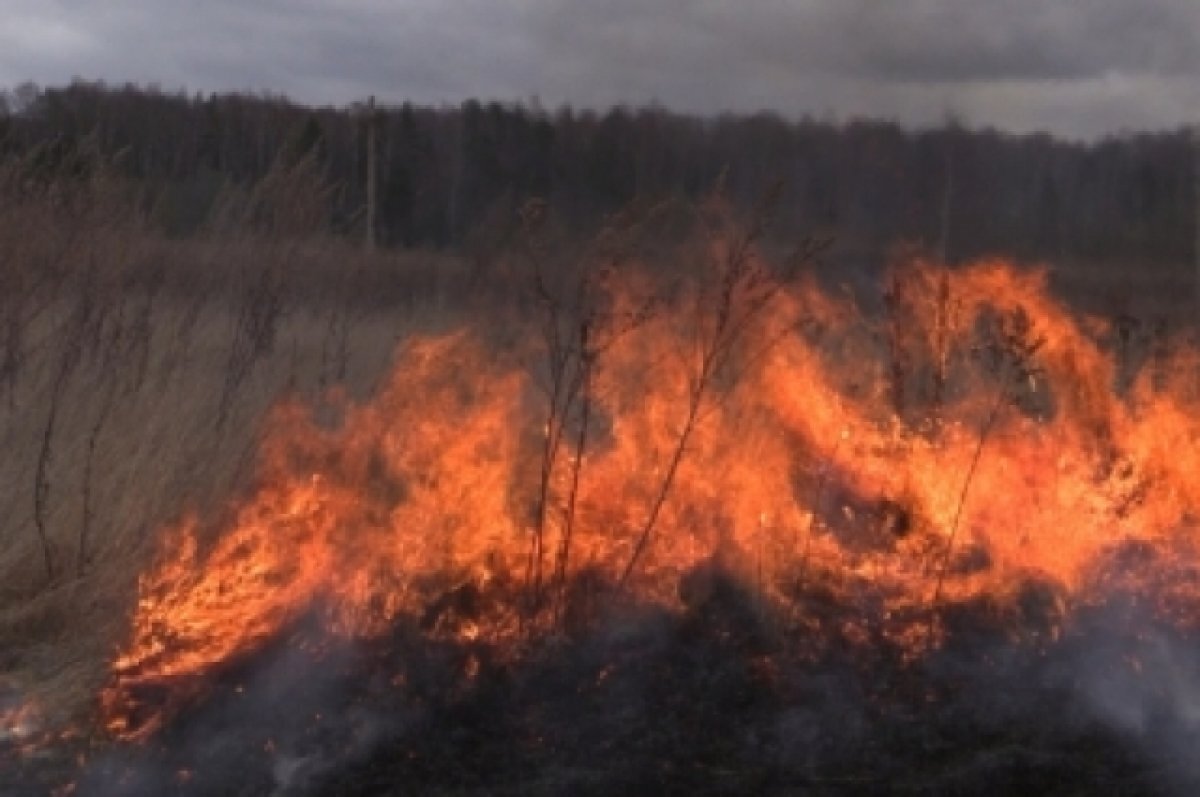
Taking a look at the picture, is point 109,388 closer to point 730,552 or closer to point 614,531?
point 614,531

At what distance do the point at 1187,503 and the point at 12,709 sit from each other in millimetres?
4904

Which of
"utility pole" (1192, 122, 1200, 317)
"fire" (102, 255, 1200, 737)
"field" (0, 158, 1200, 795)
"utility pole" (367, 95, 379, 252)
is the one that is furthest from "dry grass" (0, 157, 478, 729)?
→ "utility pole" (1192, 122, 1200, 317)

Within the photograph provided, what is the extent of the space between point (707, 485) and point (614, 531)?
436mm

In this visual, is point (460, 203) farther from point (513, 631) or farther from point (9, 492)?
point (513, 631)

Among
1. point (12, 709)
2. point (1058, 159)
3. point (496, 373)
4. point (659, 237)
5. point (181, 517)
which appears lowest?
point (12, 709)

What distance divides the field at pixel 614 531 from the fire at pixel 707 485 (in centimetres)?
2

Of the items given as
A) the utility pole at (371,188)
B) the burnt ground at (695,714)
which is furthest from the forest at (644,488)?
the utility pole at (371,188)

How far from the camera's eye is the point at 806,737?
4.81 m

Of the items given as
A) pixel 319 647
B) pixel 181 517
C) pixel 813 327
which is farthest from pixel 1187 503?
pixel 181 517

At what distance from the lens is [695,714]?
4934 millimetres

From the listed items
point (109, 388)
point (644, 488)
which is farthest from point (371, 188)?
point (644, 488)

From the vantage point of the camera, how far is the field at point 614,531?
186 inches

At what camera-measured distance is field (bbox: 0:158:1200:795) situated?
471cm

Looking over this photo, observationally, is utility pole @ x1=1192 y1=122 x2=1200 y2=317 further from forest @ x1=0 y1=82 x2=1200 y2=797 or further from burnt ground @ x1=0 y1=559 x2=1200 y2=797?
burnt ground @ x1=0 y1=559 x2=1200 y2=797
